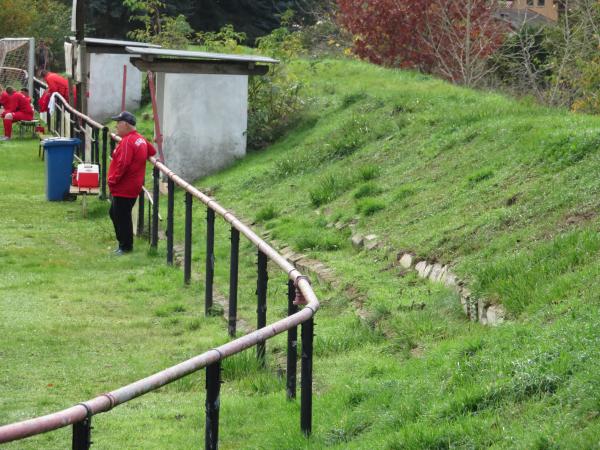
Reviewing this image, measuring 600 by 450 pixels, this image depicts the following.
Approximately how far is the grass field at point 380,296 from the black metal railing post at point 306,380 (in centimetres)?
11

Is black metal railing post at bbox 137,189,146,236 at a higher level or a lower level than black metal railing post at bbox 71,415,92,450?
lower

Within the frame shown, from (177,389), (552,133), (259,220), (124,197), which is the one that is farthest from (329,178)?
(177,389)

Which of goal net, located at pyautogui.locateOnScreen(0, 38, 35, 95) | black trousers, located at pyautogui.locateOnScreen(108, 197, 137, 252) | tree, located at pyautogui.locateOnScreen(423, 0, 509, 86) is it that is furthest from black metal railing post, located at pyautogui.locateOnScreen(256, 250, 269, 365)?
goal net, located at pyautogui.locateOnScreen(0, 38, 35, 95)

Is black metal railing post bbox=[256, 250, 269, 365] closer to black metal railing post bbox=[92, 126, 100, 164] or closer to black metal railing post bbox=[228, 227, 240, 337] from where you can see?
black metal railing post bbox=[228, 227, 240, 337]

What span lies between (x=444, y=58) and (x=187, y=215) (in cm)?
1283

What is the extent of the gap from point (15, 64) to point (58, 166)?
16.4 metres

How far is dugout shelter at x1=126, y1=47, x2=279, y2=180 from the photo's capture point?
1841cm

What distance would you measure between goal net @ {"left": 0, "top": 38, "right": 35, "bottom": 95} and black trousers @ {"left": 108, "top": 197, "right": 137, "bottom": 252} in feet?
61.0

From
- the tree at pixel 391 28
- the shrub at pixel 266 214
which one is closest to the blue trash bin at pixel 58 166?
the shrub at pixel 266 214

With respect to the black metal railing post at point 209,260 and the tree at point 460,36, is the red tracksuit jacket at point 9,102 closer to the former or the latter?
the tree at point 460,36

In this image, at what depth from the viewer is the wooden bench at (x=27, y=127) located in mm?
26906

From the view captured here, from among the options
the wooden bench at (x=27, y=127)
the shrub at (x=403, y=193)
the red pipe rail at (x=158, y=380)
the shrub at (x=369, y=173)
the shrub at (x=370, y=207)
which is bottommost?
the wooden bench at (x=27, y=127)

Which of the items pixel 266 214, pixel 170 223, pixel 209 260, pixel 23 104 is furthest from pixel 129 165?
pixel 23 104

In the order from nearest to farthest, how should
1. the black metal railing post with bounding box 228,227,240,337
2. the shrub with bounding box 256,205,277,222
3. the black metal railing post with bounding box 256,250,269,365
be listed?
the black metal railing post with bounding box 256,250,269,365 → the black metal railing post with bounding box 228,227,240,337 → the shrub with bounding box 256,205,277,222
